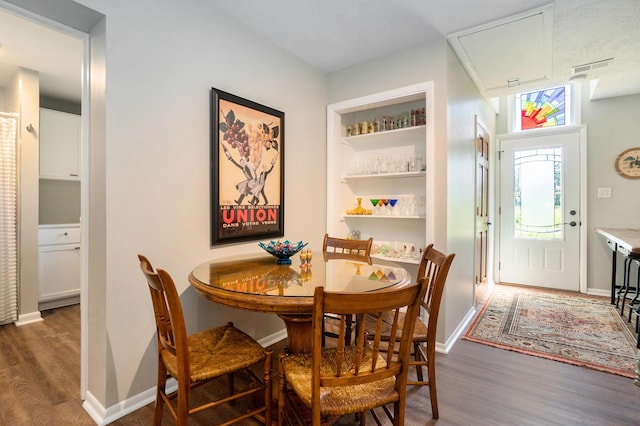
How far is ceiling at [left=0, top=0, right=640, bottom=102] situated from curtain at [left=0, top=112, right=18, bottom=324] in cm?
63

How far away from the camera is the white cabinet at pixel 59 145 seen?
11.4 ft

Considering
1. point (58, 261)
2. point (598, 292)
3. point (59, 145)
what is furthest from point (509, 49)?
point (58, 261)

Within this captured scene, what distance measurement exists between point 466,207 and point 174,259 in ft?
8.57

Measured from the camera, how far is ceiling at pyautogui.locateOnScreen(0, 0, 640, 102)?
7.10ft

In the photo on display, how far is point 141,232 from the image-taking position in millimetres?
1815

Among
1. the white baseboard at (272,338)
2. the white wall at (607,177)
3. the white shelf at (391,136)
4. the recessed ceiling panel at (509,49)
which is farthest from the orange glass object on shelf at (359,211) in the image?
the white wall at (607,177)

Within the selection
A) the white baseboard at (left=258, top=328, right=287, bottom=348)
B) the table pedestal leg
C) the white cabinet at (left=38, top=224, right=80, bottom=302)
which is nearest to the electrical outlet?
the white baseboard at (left=258, top=328, right=287, bottom=348)

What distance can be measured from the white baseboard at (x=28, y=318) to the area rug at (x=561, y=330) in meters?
4.14

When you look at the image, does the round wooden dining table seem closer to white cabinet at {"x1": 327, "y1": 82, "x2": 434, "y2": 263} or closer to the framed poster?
the framed poster

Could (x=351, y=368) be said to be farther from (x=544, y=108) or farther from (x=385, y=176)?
(x=544, y=108)

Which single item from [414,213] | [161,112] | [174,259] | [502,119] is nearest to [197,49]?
[161,112]

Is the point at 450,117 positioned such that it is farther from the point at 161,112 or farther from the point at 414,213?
the point at 161,112

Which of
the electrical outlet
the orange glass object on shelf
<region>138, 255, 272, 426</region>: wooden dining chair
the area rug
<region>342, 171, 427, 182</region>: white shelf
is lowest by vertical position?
the area rug

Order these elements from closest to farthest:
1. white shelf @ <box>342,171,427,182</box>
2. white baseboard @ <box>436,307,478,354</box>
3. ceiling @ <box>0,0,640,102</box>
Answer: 1. ceiling @ <box>0,0,640,102</box>
2. white baseboard @ <box>436,307,478,354</box>
3. white shelf @ <box>342,171,427,182</box>
